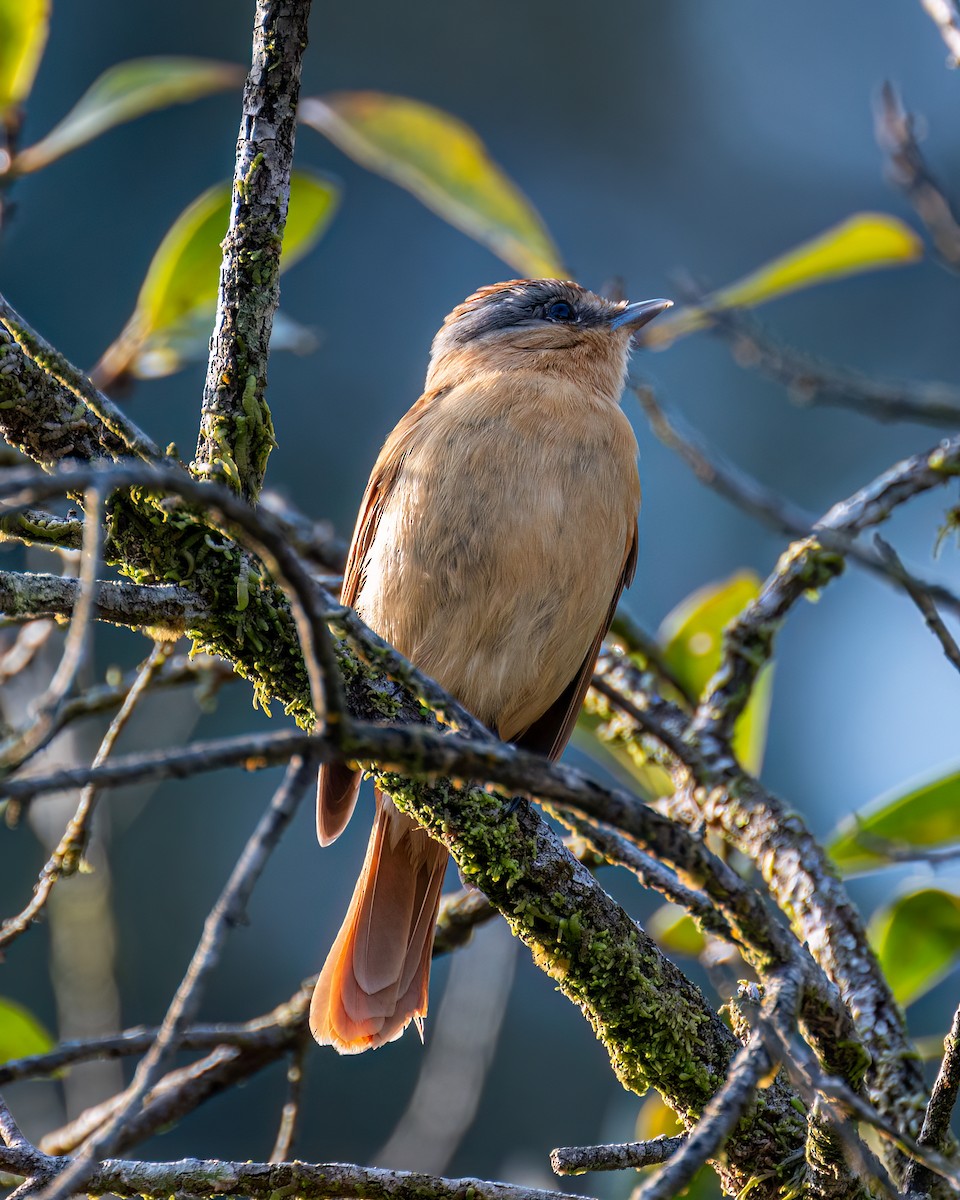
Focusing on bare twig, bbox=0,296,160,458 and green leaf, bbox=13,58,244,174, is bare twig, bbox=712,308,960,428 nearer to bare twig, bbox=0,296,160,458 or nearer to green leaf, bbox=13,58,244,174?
bare twig, bbox=0,296,160,458

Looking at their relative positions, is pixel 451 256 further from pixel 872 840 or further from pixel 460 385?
pixel 872 840

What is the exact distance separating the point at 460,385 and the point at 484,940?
1.77m

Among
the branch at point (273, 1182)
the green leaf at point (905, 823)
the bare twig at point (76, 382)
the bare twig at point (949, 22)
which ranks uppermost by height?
the bare twig at point (949, 22)

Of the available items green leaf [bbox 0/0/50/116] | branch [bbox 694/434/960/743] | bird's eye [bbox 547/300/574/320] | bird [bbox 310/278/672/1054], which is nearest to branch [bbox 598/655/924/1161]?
branch [bbox 694/434/960/743]

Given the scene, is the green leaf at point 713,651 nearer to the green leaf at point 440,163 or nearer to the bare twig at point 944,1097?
the green leaf at point 440,163

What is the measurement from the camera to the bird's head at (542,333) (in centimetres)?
400

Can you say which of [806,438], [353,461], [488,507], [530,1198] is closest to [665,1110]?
[530,1198]

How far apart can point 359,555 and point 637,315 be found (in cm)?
136

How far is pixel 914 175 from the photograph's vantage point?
10.1 feet

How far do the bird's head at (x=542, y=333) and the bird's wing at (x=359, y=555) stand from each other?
396 mm

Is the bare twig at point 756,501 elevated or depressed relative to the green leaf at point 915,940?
elevated

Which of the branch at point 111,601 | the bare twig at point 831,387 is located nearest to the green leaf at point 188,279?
the bare twig at point 831,387

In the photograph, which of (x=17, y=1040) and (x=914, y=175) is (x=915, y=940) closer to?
(x=914, y=175)

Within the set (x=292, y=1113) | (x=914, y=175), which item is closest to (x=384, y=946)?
(x=292, y=1113)
